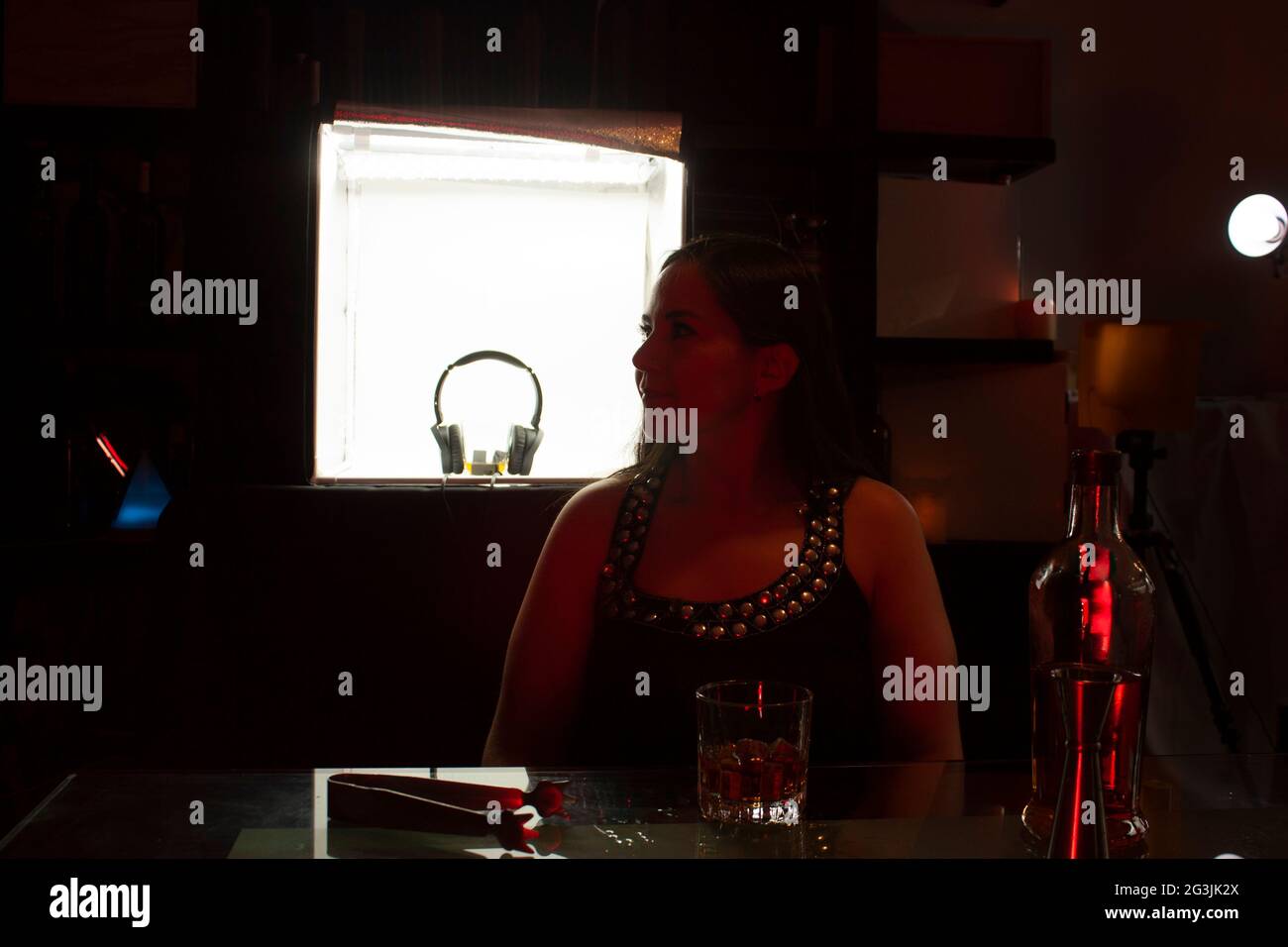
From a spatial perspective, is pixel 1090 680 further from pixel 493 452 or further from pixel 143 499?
pixel 143 499

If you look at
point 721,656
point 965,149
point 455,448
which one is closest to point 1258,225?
point 965,149

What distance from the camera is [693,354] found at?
154 cm

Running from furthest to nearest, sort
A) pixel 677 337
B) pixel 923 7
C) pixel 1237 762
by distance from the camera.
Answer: pixel 923 7, pixel 677 337, pixel 1237 762

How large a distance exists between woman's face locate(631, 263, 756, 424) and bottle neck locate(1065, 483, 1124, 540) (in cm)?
76

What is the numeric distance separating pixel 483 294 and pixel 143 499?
784 mm

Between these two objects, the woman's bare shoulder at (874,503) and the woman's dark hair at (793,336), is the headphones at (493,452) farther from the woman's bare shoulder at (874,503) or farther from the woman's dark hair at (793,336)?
the woman's bare shoulder at (874,503)

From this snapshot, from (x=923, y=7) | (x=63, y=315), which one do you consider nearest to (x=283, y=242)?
(x=63, y=315)

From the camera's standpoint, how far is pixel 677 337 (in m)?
1.54

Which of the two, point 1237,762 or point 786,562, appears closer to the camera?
point 1237,762

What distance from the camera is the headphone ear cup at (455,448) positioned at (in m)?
1.97

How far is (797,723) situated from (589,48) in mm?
1805

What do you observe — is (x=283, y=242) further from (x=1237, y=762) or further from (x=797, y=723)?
(x=1237, y=762)

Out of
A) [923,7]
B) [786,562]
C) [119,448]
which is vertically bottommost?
[786,562]

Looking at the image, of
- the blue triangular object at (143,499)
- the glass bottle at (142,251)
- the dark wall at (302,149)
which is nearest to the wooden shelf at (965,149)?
the dark wall at (302,149)
